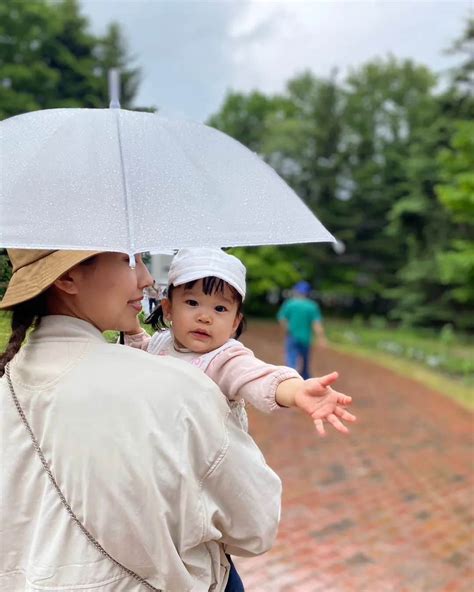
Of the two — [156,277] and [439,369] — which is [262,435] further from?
[439,369]

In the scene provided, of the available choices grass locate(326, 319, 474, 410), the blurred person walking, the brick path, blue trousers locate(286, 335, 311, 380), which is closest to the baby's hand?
the brick path

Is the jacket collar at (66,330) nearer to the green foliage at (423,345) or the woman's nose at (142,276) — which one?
the woman's nose at (142,276)

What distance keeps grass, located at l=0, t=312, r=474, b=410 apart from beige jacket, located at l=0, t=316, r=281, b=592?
8268 millimetres

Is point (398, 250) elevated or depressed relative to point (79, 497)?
depressed

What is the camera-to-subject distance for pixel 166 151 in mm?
1206

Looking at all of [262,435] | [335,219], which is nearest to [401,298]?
[335,219]

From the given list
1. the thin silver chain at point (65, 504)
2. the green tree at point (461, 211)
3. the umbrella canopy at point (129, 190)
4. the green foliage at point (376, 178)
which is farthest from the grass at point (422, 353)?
the thin silver chain at point (65, 504)

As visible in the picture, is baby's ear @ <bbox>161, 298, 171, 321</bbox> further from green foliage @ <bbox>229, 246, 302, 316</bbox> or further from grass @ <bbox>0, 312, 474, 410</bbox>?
green foliage @ <bbox>229, 246, 302, 316</bbox>

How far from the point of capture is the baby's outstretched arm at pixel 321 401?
3.84 ft

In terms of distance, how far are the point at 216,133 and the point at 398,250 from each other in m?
22.6

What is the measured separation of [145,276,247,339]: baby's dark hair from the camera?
Result: 1.35m

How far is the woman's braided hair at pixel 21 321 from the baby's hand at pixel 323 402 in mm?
496

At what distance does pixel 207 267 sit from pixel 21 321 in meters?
0.38

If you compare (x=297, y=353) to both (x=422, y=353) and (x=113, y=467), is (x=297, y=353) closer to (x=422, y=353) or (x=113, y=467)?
(x=422, y=353)
